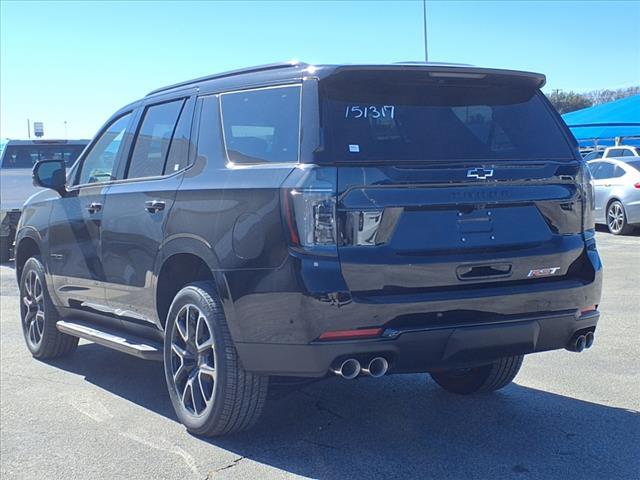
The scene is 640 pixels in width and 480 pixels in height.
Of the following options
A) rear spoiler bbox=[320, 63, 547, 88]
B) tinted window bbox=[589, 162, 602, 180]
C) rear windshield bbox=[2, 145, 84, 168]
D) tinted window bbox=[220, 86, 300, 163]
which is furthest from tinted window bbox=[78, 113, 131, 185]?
tinted window bbox=[589, 162, 602, 180]

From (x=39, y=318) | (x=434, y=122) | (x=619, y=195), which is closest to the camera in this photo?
(x=434, y=122)

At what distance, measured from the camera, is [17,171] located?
14.8 m

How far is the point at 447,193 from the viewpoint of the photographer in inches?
161

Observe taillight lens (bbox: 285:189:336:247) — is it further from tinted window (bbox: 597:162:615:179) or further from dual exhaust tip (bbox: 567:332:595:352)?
tinted window (bbox: 597:162:615:179)

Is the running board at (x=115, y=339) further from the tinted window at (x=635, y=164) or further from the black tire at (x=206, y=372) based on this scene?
the tinted window at (x=635, y=164)

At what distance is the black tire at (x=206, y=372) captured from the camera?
14.4 feet

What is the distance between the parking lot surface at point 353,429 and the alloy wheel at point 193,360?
237mm

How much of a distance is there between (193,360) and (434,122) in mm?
1950

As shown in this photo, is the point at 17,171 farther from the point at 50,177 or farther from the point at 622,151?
the point at 622,151

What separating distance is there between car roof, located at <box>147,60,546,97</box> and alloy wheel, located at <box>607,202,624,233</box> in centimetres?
1182

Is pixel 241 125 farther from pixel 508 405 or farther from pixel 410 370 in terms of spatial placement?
pixel 508 405

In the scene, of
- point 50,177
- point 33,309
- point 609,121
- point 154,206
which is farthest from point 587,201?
point 609,121

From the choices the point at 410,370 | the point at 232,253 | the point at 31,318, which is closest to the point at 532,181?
the point at 410,370

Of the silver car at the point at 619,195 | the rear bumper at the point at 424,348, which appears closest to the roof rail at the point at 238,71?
the rear bumper at the point at 424,348
